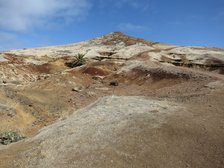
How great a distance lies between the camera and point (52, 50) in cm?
4284

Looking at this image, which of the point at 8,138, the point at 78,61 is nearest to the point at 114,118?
the point at 8,138

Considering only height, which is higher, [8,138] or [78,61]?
[78,61]

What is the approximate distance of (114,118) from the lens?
12.0 m

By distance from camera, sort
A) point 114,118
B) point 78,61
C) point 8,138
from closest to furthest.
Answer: point 114,118, point 8,138, point 78,61

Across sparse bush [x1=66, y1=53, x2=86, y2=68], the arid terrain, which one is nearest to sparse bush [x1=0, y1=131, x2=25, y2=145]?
the arid terrain

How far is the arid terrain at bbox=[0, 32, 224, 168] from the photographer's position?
880 centimetres

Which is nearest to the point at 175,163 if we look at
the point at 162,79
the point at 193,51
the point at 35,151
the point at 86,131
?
the point at 86,131

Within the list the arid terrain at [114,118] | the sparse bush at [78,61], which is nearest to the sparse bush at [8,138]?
the arid terrain at [114,118]

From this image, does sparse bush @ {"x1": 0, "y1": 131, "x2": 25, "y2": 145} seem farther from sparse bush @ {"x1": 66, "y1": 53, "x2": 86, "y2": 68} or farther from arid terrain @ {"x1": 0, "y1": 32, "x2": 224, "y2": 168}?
sparse bush @ {"x1": 66, "y1": 53, "x2": 86, "y2": 68}

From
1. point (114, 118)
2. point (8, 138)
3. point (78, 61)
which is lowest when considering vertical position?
point (8, 138)

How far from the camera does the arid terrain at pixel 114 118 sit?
28.9ft

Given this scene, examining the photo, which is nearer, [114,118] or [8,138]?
[114,118]

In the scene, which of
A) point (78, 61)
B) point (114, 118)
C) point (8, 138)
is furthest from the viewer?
point (78, 61)

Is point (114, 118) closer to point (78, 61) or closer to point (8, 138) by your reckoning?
point (8, 138)
